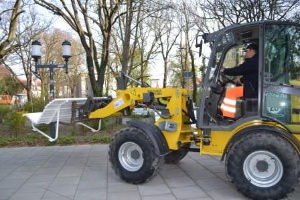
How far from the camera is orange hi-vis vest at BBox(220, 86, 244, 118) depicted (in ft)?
19.1

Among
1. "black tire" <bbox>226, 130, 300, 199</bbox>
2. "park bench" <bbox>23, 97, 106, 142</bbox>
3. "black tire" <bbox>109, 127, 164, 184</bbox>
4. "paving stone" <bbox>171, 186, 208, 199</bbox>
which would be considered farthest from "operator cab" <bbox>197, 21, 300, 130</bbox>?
"park bench" <bbox>23, 97, 106, 142</bbox>

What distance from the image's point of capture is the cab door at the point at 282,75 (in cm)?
537

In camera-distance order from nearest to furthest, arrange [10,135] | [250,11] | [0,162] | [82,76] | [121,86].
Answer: [121,86], [0,162], [10,135], [250,11], [82,76]

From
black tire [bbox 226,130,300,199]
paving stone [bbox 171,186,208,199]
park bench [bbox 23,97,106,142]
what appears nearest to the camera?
black tire [bbox 226,130,300,199]

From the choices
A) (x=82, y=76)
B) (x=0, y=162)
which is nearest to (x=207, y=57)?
(x=0, y=162)

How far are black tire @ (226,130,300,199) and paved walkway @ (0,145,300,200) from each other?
362 mm

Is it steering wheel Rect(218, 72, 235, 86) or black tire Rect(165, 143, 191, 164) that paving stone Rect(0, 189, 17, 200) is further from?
steering wheel Rect(218, 72, 235, 86)

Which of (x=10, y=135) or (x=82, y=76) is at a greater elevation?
(x=82, y=76)

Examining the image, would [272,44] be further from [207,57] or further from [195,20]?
[195,20]

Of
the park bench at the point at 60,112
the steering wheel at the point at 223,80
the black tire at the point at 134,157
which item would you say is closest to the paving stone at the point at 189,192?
the black tire at the point at 134,157

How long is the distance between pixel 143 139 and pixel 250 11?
12963 millimetres

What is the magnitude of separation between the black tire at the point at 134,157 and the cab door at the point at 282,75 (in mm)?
1937

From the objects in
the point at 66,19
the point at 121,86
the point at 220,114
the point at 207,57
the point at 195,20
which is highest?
the point at 195,20

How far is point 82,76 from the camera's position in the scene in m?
47.3
